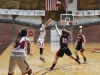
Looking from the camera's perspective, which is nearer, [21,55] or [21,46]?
[21,55]

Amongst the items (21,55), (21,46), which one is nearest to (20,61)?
(21,55)

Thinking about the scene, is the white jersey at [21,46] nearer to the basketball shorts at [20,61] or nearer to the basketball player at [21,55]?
the basketball player at [21,55]

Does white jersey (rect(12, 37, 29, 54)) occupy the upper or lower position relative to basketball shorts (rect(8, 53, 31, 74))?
upper

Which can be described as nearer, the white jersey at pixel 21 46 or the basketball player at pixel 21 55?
the basketball player at pixel 21 55

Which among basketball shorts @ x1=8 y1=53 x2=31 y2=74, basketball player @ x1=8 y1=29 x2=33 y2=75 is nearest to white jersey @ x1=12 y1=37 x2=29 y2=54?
basketball player @ x1=8 y1=29 x2=33 y2=75

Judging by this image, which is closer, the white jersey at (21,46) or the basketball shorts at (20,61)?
the basketball shorts at (20,61)

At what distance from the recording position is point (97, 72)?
9539 mm

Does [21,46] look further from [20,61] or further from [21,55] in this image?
[20,61]

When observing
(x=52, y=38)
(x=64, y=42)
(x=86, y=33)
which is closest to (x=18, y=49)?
(x=64, y=42)

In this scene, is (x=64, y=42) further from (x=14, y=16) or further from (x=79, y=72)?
(x=14, y=16)

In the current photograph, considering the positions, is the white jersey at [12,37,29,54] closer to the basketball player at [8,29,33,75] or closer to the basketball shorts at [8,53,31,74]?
the basketball player at [8,29,33,75]

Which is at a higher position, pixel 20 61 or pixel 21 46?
pixel 21 46

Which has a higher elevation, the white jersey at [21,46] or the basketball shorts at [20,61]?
the white jersey at [21,46]

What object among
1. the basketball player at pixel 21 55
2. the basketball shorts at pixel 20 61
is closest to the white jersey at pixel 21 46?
the basketball player at pixel 21 55
